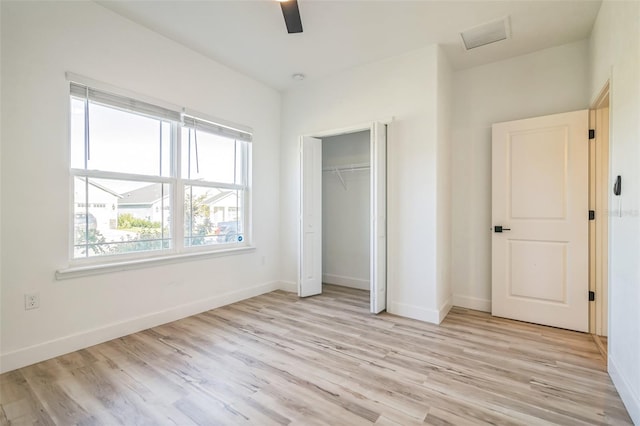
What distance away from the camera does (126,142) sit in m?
2.87

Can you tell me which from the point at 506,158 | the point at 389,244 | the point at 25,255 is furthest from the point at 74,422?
the point at 506,158

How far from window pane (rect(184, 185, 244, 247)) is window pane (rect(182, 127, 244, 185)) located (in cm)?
16

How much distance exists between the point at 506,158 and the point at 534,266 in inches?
47.2

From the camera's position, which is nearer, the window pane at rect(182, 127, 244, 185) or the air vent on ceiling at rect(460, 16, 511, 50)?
the air vent on ceiling at rect(460, 16, 511, 50)

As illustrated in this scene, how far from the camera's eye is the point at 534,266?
312cm

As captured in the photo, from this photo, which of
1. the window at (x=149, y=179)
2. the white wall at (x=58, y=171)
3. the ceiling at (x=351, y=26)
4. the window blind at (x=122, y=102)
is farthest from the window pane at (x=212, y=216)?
the ceiling at (x=351, y=26)

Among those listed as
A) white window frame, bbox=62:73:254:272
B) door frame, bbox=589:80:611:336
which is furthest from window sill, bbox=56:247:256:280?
door frame, bbox=589:80:611:336

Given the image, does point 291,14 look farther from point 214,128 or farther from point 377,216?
point 377,216

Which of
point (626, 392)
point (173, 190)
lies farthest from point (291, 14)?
point (626, 392)

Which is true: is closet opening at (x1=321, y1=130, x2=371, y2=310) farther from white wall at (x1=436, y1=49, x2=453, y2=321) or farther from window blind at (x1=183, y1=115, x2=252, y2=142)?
window blind at (x1=183, y1=115, x2=252, y2=142)

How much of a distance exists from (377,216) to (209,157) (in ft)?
7.06

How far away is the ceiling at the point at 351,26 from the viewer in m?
2.55

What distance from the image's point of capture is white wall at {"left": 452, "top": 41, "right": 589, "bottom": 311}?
3143 mm

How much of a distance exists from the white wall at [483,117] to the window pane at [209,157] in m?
2.87
